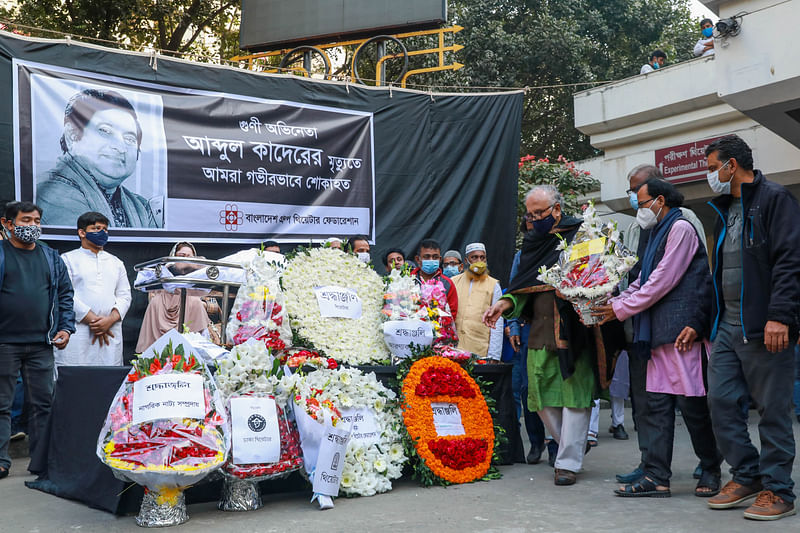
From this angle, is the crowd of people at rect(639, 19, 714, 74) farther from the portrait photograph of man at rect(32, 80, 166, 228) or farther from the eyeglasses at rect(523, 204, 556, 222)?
the portrait photograph of man at rect(32, 80, 166, 228)

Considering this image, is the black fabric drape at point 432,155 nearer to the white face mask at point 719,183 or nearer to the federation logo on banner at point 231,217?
the federation logo on banner at point 231,217

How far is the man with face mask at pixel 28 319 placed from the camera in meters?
5.43

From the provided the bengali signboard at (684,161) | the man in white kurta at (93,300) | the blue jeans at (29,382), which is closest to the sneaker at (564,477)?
the blue jeans at (29,382)

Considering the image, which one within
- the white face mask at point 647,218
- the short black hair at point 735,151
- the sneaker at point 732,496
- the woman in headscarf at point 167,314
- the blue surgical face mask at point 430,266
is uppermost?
the short black hair at point 735,151

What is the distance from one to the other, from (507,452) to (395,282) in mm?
1540

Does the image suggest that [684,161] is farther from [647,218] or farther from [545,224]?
[647,218]

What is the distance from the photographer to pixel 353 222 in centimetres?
835

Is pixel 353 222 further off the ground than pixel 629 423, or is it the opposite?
pixel 353 222

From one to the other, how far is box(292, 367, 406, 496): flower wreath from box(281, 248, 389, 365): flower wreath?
0.26m

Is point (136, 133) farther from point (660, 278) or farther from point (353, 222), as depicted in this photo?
point (660, 278)

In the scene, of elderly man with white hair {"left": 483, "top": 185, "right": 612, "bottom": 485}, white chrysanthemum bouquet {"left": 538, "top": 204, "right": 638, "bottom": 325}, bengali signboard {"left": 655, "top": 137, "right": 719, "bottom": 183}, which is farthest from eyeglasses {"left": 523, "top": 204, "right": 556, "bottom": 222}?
bengali signboard {"left": 655, "top": 137, "right": 719, "bottom": 183}

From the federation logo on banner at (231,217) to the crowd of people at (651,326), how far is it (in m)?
1.36

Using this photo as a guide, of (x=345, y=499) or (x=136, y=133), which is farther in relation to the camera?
(x=136, y=133)

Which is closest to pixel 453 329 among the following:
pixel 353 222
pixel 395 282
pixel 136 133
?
pixel 395 282
